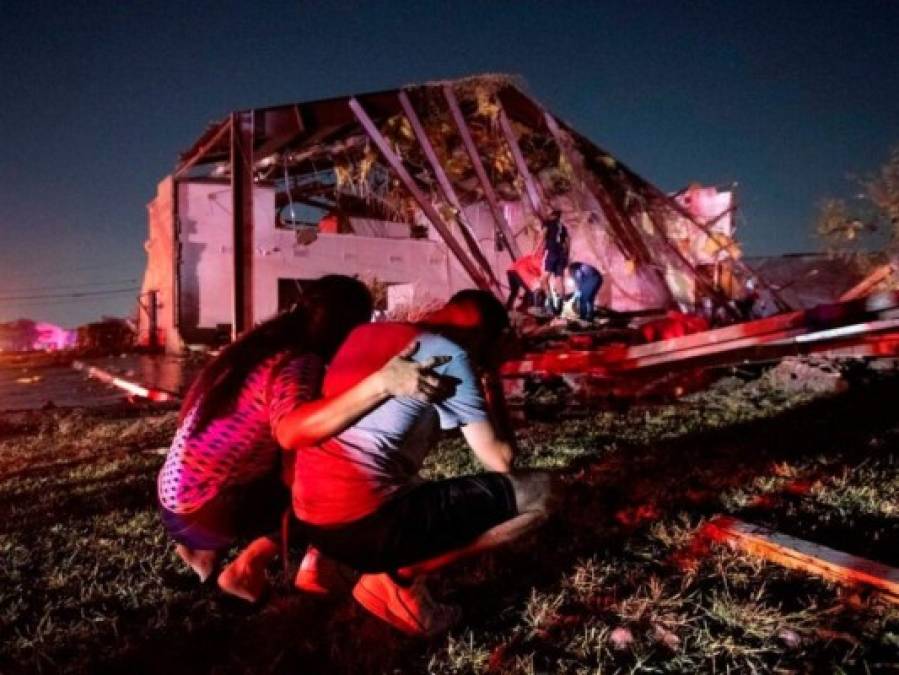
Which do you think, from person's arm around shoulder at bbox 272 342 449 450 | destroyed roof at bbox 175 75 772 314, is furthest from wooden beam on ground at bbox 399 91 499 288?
person's arm around shoulder at bbox 272 342 449 450

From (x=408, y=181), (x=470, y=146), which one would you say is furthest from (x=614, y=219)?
(x=408, y=181)

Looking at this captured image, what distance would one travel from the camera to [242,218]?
9.57m

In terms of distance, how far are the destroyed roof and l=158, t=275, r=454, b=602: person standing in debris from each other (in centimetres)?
729

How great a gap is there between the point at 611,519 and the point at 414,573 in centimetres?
163

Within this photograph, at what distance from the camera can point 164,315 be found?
55.8 ft

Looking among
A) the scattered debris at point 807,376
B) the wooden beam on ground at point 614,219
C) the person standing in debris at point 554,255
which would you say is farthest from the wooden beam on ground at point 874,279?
the person standing in debris at point 554,255

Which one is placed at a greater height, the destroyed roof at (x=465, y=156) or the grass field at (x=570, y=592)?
the destroyed roof at (x=465, y=156)

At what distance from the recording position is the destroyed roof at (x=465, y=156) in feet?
33.5

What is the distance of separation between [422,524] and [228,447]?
94 cm

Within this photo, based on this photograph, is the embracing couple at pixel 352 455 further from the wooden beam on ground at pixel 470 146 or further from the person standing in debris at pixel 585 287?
the wooden beam on ground at pixel 470 146

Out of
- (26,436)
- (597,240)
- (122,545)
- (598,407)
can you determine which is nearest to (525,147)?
(597,240)

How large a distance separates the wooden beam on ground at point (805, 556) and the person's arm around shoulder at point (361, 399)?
79.7 inches

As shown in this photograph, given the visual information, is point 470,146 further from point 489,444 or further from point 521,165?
point 489,444

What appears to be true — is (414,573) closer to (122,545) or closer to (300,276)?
(122,545)
